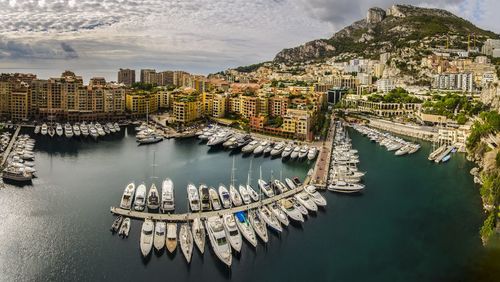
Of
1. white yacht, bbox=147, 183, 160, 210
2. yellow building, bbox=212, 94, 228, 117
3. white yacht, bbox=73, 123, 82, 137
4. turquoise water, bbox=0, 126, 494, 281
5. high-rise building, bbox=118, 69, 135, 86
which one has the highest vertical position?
high-rise building, bbox=118, 69, 135, 86

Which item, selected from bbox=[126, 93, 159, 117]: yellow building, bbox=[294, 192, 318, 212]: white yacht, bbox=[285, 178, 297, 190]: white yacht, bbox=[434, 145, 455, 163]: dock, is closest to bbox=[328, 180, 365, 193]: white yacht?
bbox=[285, 178, 297, 190]: white yacht

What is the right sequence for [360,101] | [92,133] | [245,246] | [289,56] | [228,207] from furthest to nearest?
[289,56] < [360,101] < [92,133] < [228,207] < [245,246]

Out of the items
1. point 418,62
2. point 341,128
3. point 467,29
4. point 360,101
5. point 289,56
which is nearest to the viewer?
point 341,128

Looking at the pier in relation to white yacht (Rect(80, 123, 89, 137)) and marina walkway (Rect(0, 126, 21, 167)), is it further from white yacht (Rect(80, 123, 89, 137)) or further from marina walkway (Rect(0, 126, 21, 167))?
white yacht (Rect(80, 123, 89, 137))

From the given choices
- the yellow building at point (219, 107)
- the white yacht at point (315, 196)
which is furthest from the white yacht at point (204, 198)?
the yellow building at point (219, 107)

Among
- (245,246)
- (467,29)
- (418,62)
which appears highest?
(467,29)

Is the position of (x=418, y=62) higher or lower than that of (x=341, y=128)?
higher

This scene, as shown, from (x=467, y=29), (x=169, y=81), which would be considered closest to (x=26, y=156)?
(x=169, y=81)

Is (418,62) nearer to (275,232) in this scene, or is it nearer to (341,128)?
(341,128)
